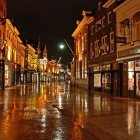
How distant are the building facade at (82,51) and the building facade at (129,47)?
14.2m

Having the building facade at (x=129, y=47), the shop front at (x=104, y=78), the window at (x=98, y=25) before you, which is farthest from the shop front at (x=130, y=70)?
the window at (x=98, y=25)

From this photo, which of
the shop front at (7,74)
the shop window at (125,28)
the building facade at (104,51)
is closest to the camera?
the shop window at (125,28)

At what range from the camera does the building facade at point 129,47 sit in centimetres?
2608

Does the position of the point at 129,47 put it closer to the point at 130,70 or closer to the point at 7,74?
the point at 130,70

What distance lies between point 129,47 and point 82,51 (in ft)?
76.0

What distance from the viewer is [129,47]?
2725cm

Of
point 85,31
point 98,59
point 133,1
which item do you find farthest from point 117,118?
point 85,31

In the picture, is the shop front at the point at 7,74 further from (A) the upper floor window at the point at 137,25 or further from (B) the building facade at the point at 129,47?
(A) the upper floor window at the point at 137,25

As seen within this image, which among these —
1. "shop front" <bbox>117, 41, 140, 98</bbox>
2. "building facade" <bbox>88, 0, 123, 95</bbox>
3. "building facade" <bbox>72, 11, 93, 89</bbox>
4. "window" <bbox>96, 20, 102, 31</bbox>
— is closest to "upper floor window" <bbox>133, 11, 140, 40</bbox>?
"shop front" <bbox>117, 41, 140, 98</bbox>

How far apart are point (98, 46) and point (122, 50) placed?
10569 millimetres

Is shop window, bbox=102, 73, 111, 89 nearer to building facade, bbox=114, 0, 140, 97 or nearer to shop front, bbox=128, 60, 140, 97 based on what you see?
building facade, bbox=114, 0, 140, 97

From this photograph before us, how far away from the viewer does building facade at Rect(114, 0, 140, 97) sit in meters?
26.1

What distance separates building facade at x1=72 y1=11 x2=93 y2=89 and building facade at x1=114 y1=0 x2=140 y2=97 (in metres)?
14.2

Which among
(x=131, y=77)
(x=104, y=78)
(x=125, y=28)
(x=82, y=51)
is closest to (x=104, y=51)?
(x=104, y=78)
